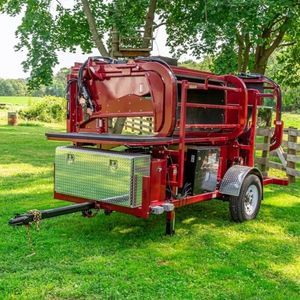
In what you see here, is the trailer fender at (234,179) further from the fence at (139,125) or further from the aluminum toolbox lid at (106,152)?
the aluminum toolbox lid at (106,152)

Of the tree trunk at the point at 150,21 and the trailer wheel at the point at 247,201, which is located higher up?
the tree trunk at the point at 150,21

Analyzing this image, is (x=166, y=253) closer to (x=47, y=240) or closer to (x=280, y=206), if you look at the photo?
(x=47, y=240)

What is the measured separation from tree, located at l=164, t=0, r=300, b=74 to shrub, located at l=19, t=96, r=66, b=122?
13898 mm

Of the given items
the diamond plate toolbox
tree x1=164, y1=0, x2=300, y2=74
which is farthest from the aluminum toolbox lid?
tree x1=164, y1=0, x2=300, y2=74

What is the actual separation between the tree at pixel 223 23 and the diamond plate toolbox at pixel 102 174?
7.43 metres

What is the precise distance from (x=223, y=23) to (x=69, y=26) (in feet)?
18.5

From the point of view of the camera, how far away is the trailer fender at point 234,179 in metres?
6.30

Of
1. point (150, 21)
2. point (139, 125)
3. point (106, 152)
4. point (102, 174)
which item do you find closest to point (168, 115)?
point (106, 152)

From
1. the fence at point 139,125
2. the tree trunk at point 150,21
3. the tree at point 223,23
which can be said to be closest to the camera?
the fence at point 139,125

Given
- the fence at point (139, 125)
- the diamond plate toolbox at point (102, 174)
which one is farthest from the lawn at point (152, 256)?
the fence at point (139, 125)

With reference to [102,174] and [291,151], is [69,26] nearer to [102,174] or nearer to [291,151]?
[291,151]

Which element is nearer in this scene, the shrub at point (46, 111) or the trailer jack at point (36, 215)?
the trailer jack at point (36, 215)

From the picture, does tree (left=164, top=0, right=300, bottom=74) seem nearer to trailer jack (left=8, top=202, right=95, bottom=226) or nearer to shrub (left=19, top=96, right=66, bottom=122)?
trailer jack (left=8, top=202, right=95, bottom=226)

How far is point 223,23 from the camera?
12078mm
